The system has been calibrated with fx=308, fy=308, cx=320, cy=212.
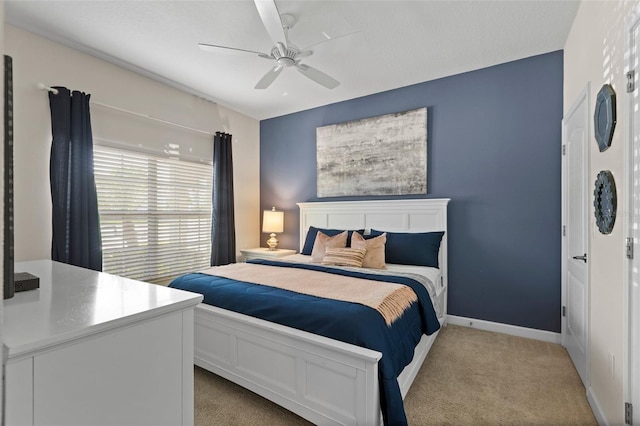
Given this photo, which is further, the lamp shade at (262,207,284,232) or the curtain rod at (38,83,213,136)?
the lamp shade at (262,207,284,232)

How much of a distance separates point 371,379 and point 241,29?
273 centimetres

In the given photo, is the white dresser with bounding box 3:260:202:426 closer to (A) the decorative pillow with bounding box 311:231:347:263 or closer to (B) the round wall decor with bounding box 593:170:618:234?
(B) the round wall decor with bounding box 593:170:618:234

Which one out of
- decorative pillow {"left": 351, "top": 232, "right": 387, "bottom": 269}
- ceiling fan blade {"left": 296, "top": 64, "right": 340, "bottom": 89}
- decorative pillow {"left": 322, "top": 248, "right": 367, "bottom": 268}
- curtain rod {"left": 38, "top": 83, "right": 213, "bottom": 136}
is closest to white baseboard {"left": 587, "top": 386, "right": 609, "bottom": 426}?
decorative pillow {"left": 351, "top": 232, "right": 387, "bottom": 269}

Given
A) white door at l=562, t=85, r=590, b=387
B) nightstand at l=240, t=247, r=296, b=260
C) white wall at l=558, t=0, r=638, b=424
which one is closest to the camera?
white wall at l=558, t=0, r=638, b=424

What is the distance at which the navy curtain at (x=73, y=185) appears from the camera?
2631 millimetres

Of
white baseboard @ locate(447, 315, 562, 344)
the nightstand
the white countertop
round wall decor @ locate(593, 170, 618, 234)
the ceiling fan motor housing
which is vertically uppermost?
the ceiling fan motor housing

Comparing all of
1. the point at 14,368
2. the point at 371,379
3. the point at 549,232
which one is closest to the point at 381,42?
the point at 549,232

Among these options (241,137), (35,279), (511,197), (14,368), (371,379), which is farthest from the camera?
(241,137)

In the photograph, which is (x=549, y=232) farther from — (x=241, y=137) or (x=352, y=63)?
(x=241, y=137)

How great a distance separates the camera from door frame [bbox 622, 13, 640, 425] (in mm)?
1368

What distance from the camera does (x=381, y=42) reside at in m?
2.76

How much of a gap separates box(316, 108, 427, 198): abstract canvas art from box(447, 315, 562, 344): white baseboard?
147 centimetres

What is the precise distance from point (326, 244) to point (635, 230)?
8.06ft

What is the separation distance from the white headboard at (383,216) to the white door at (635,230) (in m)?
1.94
